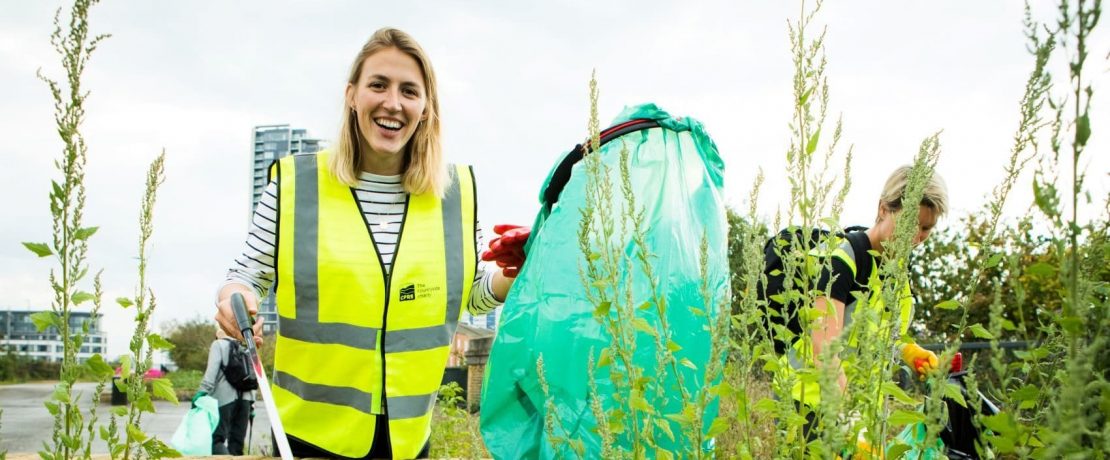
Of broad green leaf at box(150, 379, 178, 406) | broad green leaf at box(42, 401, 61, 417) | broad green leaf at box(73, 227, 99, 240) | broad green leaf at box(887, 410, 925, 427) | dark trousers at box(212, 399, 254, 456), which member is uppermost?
broad green leaf at box(73, 227, 99, 240)

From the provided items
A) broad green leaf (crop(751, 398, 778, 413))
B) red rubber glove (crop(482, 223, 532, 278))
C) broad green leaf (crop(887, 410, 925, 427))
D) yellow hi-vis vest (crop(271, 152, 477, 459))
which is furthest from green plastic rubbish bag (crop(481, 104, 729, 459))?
yellow hi-vis vest (crop(271, 152, 477, 459))

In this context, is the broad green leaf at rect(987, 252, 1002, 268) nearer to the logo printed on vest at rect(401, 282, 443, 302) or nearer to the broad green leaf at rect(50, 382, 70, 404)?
the broad green leaf at rect(50, 382, 70, 404)

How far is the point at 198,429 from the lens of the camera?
21.9 ft

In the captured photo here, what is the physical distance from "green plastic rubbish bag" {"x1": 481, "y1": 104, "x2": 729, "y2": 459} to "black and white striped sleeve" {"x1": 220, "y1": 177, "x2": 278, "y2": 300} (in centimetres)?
95

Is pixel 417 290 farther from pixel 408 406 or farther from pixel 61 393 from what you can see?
pixel 61 393

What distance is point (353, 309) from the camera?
98.6 inches

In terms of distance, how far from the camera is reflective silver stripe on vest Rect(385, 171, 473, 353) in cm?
257

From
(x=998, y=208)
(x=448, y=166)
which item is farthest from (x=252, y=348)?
(x=998, y=208)

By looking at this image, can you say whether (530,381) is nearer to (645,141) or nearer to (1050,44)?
(645,141)

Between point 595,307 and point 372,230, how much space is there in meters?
1.21

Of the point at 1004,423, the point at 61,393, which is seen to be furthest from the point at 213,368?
the point at 1004,423

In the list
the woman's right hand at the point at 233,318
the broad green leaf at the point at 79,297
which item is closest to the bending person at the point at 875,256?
the woman's right hand at the point at 233,318

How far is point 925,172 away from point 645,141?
0.86 metres

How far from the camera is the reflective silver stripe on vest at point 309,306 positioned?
2477mm
